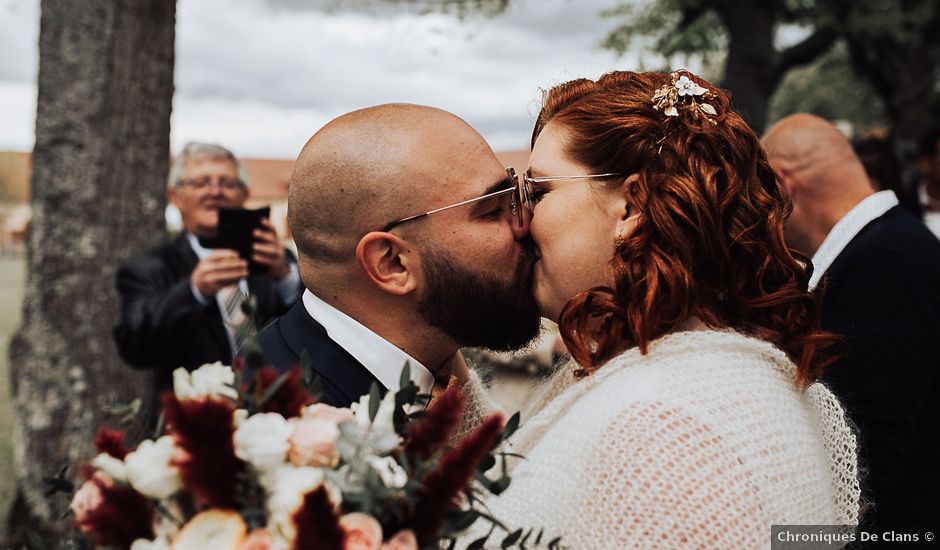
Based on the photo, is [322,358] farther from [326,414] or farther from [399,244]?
[326,414]

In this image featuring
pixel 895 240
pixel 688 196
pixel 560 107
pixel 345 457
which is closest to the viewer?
pixel 345 457

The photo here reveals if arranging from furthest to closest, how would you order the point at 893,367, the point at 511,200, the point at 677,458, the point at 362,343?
1. the point at 893,367
2. the point at 511,200
3. the point at 362,343
4. the point at 677,458

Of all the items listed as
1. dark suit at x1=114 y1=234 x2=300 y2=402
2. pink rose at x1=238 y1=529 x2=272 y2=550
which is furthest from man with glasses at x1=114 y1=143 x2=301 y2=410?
pink rose at x1=238 y1=529 x2=272 y2=550

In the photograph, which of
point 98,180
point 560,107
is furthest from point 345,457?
point 98,180

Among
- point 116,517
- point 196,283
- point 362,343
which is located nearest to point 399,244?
point 362,343

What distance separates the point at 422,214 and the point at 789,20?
50.7 feet

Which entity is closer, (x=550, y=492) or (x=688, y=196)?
(x=550, y=492)

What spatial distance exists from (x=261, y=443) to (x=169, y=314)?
3.33 meters

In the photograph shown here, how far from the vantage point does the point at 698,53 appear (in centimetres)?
1441

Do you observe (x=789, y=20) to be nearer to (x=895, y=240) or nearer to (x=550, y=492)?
(x=895, y=240)

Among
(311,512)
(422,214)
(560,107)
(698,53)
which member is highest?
(698,53)

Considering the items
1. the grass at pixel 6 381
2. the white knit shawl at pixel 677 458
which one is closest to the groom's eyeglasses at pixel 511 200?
the white knit shawl at pixel 677 458

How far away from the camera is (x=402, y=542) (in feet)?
3.87

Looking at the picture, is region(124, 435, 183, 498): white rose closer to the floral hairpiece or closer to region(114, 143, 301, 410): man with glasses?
the floral hairpiece
